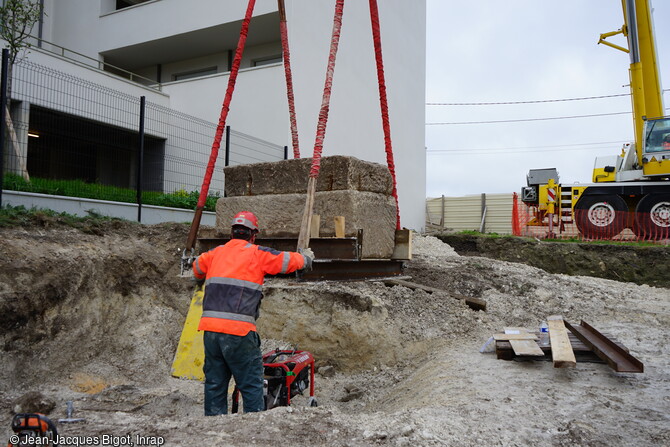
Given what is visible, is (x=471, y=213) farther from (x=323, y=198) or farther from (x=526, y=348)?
(x=323, y=198)

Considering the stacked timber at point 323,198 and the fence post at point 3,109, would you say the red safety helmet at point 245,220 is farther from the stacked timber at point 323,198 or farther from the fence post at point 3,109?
the fence post at point 3,109

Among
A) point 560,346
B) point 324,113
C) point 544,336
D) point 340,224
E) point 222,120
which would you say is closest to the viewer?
point 324,113

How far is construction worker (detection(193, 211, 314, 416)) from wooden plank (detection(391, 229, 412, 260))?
1.86 m

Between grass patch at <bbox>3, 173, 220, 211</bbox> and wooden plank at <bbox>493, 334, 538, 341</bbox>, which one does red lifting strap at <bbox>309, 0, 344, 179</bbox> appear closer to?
wooden plank at <bbox>493, 334, 538, 341</bbox>

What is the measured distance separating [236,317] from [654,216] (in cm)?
1353

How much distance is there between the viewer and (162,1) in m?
15.8

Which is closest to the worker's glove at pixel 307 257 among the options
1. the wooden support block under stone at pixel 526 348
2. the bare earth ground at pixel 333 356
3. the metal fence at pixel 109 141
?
the bare earth ground at pixel 333 356

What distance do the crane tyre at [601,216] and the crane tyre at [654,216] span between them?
384mm

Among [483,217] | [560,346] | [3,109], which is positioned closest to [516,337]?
[560,346]

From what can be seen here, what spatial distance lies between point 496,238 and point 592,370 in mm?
9853

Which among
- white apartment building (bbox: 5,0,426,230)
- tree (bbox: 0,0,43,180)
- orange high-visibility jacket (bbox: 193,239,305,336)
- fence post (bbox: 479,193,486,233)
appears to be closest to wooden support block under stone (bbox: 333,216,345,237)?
orange high-visibility jacket (bbox: 193,239,305,336)

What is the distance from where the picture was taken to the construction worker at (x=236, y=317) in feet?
12.5

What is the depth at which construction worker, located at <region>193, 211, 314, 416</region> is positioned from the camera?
3.81 meters

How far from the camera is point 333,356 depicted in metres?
6.17
